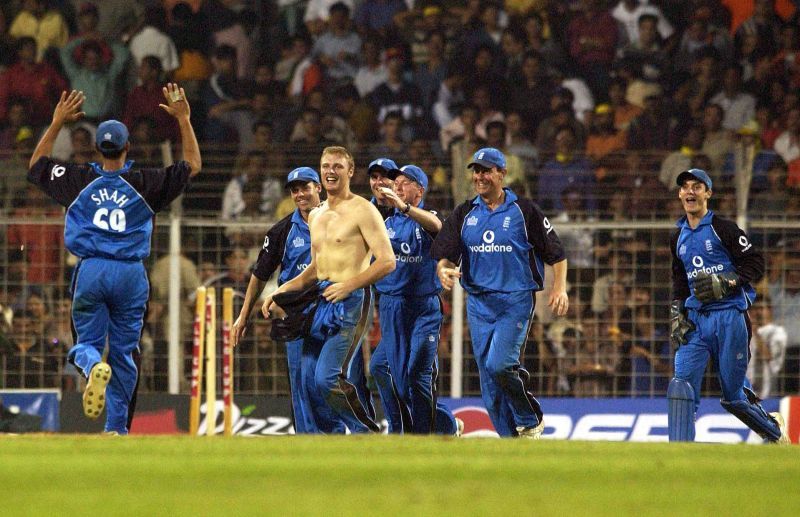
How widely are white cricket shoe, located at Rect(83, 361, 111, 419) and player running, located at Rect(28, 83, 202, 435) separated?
2.60 feet

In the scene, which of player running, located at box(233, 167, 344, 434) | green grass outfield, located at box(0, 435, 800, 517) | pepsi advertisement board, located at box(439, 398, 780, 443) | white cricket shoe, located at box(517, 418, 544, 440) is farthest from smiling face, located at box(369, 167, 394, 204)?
green grass outfield, located at box(0, 435, 800, 517)

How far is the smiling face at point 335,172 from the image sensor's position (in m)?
11.7

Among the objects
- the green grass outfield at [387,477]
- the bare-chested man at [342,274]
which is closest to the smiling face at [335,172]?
the bare-chested man at [342,274]

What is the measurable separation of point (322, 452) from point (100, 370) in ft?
8.16

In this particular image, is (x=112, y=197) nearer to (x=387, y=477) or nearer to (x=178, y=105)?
(x=178, y=105)

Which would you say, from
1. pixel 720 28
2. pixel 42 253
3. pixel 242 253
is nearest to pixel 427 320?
pixel 242 253

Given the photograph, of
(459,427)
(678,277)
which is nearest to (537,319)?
(459,427)

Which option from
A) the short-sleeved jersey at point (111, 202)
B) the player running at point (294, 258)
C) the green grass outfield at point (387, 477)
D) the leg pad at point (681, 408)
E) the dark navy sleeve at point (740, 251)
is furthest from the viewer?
the player running at point (294, 258)

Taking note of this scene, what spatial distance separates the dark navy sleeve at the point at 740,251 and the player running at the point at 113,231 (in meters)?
4.43

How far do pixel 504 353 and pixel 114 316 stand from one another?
3.10 meters

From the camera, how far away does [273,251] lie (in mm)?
13477

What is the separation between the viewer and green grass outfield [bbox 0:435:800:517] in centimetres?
681

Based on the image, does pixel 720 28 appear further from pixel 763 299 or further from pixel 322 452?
pixel 322 452

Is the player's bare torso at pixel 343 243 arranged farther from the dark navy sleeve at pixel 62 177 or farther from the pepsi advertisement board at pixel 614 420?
the pepsi advertisement board at pixel 614 420
